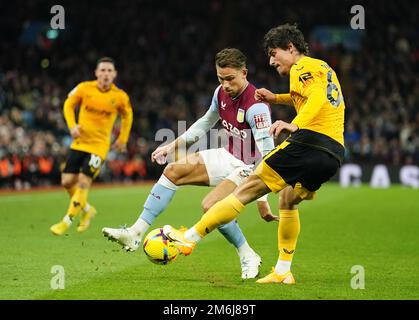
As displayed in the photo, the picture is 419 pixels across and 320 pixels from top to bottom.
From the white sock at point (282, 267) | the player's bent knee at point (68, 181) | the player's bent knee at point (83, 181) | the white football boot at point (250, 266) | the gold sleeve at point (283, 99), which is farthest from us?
the player's bent knee at point (68, 181)

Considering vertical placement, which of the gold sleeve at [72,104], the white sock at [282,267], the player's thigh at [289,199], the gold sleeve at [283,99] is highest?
the gold sleeve at [283,99]

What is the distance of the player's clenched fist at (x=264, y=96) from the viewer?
704cm

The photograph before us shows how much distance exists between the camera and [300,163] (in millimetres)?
6770

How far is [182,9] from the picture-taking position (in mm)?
35469

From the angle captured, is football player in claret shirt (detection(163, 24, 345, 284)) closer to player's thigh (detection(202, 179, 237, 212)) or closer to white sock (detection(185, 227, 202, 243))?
white sock (detection(185, 227, 202, 243))

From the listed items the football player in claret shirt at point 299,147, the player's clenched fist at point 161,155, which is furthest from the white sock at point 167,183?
the football player in claret shirt at point 299,147

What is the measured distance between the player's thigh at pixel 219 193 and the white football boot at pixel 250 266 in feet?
2.17

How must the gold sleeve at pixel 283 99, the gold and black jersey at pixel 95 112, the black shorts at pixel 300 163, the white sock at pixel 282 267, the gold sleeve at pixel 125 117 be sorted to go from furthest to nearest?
the gold sleeve at pixel 125 117 → the gold and black jersey at pixel 95 112 → the white sock at pixel 282 267 → the gold sleeve at pixel 283 99 → the black shorts at pixel 300 163

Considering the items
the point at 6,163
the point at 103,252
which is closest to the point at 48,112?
the point at 6,163

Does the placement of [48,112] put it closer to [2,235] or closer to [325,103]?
[2,235]

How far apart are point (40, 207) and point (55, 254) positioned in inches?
288

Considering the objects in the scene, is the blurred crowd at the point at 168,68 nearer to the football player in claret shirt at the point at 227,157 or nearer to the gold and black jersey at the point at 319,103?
the football player in claret shirt at the point at 227,157

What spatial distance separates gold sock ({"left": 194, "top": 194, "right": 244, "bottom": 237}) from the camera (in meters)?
6.72

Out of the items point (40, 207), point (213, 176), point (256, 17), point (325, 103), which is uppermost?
point (256, 17)
